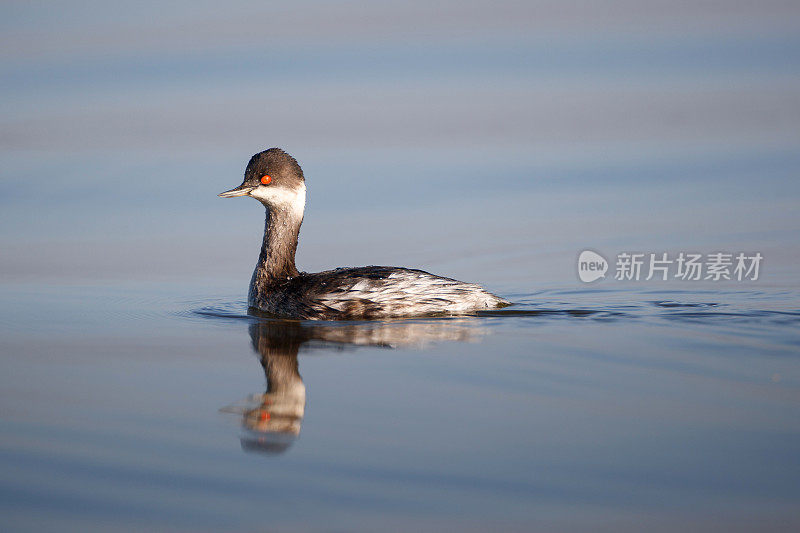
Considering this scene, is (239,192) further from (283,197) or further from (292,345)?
(292,345)

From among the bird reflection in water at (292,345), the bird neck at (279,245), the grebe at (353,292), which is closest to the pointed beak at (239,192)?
the grebe at (353,292)

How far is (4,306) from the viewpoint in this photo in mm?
9516

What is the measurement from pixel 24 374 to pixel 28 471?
7.31 feet

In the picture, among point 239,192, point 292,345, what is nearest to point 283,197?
point 239,192

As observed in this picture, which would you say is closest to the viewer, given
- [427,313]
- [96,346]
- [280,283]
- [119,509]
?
[119,509]

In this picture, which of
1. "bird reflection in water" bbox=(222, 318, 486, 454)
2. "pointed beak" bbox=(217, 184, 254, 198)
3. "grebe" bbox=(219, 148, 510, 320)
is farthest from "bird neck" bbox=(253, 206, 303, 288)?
"bird reflection in water" bbox=(222, 318, 486, 454)

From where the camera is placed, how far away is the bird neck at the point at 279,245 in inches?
385

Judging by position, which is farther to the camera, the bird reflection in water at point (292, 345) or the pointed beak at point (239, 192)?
the pointed beak at point (239, 192)

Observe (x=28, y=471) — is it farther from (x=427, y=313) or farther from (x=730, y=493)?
(x=427, y=313)

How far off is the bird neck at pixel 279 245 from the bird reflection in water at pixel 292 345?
1031 mm

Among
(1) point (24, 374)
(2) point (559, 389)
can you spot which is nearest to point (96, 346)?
(1) point (24, 374)

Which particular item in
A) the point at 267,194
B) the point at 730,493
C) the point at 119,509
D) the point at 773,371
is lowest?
the point at 119,509

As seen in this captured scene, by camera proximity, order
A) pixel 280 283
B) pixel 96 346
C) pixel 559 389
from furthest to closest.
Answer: pixel 280 283 → pixel 96 346 → pixel 559 389

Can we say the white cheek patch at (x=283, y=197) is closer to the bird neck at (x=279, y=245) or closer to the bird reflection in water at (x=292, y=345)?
the bird neck at (x=279, y=245)
